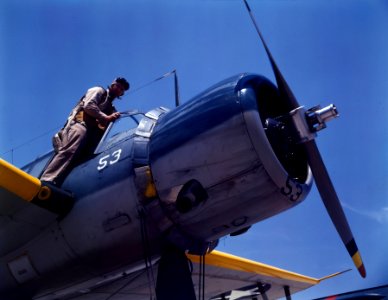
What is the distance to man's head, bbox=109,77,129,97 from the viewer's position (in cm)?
513

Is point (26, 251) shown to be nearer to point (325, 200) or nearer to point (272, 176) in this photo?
point (272, 176)

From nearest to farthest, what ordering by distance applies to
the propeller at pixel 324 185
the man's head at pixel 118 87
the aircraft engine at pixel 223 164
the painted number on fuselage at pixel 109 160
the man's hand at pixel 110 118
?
the aircraft engine at pixel 223 164 < the propeller at pixel 324 185 < the painted number on fuselage at pixel 109 160 < the man's hand at pixel 110 118 < the man's head at pixel 118 87

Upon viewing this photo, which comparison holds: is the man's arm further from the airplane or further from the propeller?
the propeller

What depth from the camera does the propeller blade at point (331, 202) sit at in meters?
3.86

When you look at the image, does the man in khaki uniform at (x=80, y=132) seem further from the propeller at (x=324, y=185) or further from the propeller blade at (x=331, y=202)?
the propeller blade at (x=331, y=202)

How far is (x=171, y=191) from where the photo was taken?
3531 millimetres

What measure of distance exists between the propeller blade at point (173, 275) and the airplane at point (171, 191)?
10 mm

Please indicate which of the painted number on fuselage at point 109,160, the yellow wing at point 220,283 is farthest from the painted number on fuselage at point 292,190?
the yellow wing at point 220,283

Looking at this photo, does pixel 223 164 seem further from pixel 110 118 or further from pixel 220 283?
pixel 220 283

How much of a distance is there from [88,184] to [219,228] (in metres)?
1.47

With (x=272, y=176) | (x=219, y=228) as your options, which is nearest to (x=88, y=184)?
(x=219, y=228)

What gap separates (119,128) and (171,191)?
4.92 ft

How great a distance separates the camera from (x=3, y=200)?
13.9 feet

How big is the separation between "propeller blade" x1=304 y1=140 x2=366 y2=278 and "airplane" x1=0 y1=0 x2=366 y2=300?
11mm
